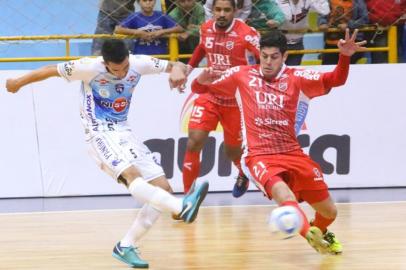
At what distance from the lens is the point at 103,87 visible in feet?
21.1

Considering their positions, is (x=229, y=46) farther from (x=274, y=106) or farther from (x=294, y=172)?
(x=294, y=172)

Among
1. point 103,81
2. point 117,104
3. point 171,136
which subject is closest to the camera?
point 103,81

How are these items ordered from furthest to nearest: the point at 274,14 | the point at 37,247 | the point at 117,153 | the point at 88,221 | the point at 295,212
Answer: the point at 274,14
the point at 88,221
the point at 37,247
the point at 117,153
the point at 295,212

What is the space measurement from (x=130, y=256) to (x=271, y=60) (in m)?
1.77

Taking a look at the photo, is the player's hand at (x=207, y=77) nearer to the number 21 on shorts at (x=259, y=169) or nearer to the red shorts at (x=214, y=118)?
the number 21 on shorts at (x=259, y=169)

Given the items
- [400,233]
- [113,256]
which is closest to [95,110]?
[113,256]

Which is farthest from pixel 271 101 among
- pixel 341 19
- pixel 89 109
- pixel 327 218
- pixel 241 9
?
pixel 341 19

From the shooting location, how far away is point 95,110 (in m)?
6.49

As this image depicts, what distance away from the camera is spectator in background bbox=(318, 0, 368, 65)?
33.5 ft

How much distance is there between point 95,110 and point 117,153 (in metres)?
0.43

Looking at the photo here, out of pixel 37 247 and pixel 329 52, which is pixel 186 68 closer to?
pixel 37 247

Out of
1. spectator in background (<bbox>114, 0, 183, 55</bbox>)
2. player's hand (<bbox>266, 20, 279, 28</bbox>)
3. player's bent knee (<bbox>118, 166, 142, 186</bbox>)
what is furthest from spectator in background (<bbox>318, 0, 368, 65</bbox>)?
player's bent knee (<bbox>118, 166, 142, 186</bbox>)

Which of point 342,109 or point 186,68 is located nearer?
point 186,68

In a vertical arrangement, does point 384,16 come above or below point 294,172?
above
